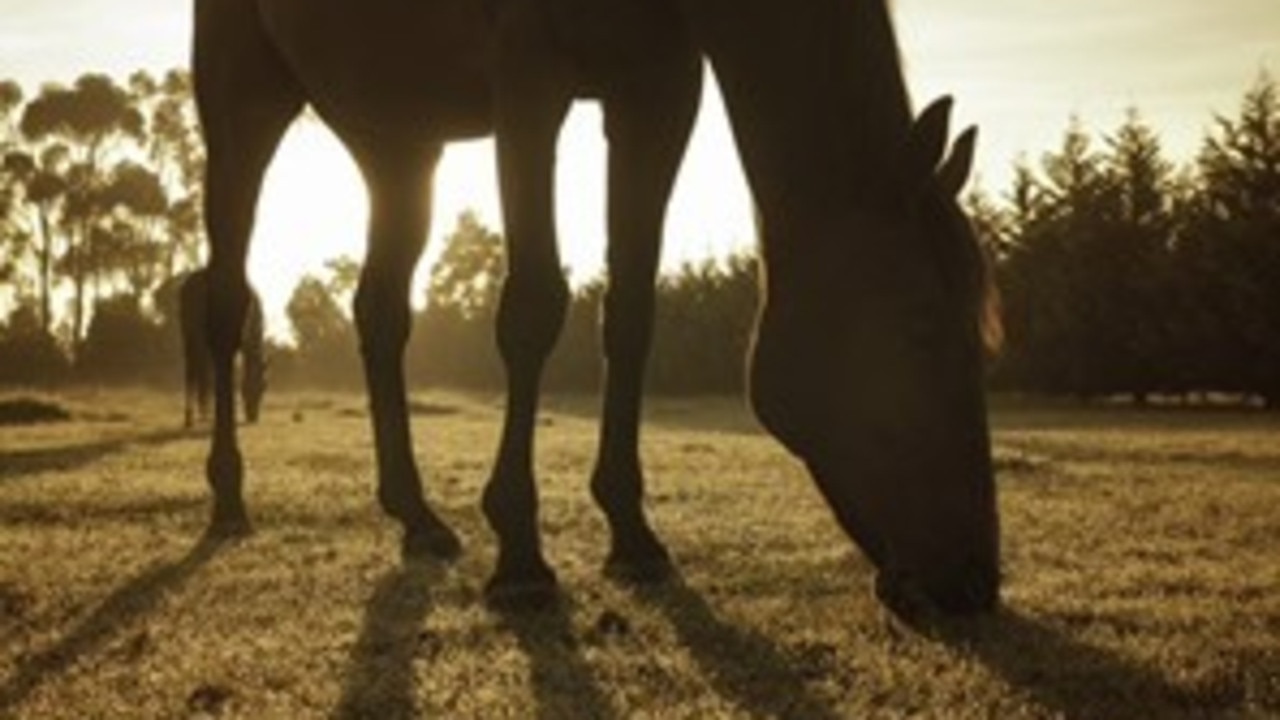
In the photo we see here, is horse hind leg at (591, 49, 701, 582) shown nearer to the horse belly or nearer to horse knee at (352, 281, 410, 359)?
the horse belly

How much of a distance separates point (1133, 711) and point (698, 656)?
125 cm

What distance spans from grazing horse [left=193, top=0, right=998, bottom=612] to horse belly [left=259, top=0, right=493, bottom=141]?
0.02m

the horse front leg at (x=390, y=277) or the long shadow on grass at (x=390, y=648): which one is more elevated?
the horse front leg at (x=390, y=277)

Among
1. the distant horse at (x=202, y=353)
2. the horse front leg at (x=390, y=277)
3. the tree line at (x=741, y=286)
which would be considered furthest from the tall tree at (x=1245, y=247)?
the horse front leg at (x=390, y=277)

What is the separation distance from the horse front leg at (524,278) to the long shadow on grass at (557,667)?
31cm

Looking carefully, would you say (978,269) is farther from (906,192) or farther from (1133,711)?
(1133,711)

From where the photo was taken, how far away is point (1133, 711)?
364cm

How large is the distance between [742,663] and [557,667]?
522mm

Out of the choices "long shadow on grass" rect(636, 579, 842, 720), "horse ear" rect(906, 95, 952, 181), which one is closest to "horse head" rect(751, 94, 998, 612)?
"horse ear" rect(906, 95, 952, 181)

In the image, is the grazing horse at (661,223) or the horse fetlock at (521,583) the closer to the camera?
the grazing horse at (661,223)

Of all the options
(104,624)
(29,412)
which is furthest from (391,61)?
(29,412)

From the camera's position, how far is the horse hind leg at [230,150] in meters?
8.14

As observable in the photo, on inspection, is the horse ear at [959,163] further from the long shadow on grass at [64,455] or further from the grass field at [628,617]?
the long shadow on grass at [64,455]

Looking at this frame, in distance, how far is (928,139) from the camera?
14.5ft
